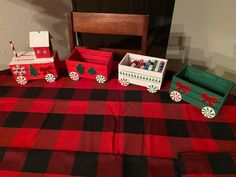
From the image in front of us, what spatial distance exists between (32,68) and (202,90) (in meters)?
0.74

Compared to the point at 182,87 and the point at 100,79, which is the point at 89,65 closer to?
the point at 100,79

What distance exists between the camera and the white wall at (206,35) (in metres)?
1.28

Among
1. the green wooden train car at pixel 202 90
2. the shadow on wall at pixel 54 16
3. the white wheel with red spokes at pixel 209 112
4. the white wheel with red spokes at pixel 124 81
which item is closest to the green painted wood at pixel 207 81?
the green wooden train car at pixel 202 90

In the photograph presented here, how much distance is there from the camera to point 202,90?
31.4 inches

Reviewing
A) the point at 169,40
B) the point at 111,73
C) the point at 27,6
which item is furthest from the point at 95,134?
the point at 169,40

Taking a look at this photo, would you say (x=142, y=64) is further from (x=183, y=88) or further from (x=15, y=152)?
(x=15, y=152)

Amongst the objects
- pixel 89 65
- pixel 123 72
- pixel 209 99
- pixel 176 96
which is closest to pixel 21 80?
pixel 89 65

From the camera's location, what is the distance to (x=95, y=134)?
2.44 feet

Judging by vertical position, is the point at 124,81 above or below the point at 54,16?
below

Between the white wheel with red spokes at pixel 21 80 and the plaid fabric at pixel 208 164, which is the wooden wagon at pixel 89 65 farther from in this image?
the plaid fabric at pixel 208 164

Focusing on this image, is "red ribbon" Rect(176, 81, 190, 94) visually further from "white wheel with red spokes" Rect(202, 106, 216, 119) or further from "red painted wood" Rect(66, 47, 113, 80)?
"red painted wood" Rect(66, 47, 113, 80)

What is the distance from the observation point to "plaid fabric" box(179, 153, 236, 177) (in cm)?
61

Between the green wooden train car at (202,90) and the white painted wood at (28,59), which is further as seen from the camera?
the white painted wood at (28,59)

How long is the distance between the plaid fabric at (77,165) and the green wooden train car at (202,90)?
285 millimetres
